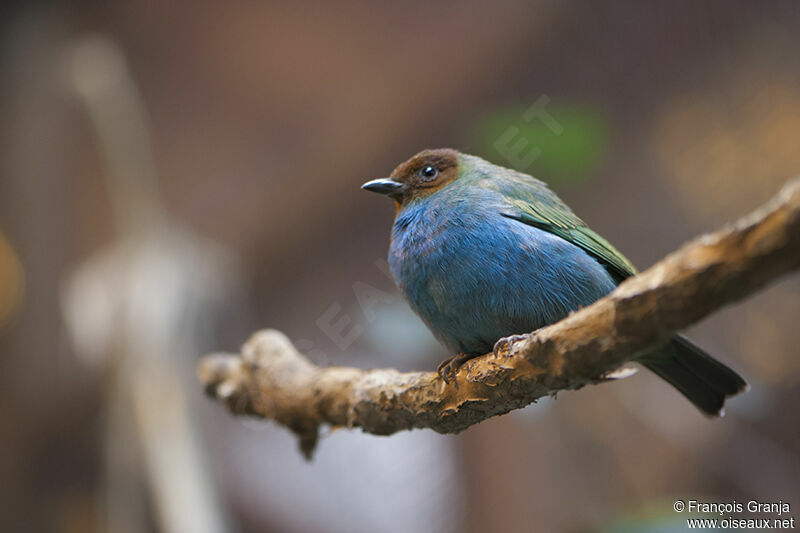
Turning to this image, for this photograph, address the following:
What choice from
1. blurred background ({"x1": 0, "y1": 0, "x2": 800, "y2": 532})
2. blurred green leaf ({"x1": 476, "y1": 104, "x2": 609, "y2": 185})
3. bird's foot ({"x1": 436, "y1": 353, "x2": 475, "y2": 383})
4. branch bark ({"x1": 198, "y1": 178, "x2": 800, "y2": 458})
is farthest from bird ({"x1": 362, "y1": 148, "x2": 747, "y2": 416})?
blurred background ({"x1": 0, "y1": 0, "x2": 800, "y2": 532})

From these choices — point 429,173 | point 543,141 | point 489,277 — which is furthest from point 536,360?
point 543,141

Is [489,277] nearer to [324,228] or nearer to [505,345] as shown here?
[505,345]

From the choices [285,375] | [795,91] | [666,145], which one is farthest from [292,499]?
[795,91]

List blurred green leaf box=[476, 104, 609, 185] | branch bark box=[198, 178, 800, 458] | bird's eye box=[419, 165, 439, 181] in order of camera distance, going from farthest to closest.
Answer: blurred green leaf box=[476, 104, 609, 185] < bird's eye box=[419, 165, 439, 181] < branch bark box=[198, 178, 800, 458]

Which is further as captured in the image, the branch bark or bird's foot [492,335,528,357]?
bird's foot [492,335,528,357]

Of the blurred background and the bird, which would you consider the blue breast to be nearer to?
the bird
